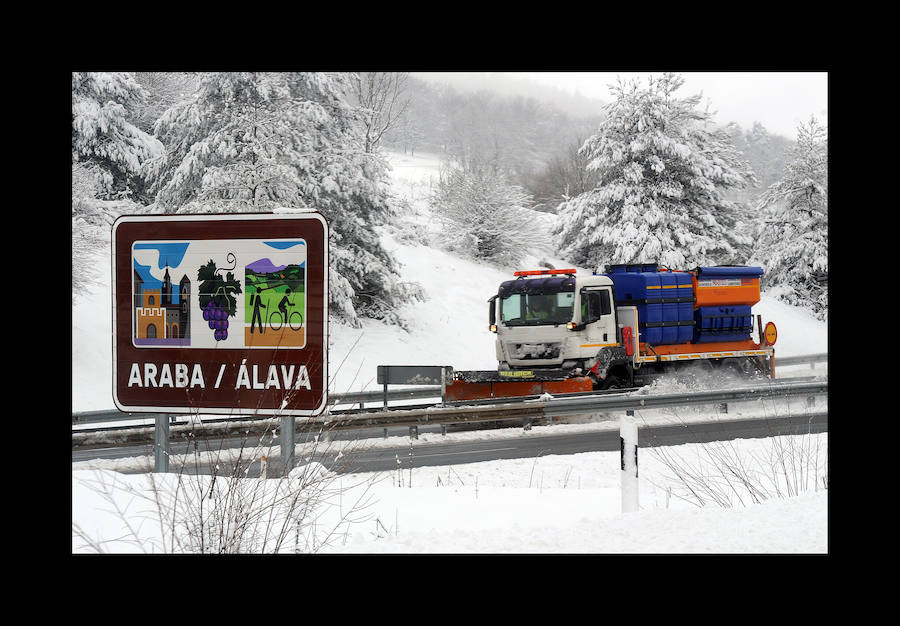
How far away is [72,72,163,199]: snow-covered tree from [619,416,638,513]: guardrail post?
89.5 feet

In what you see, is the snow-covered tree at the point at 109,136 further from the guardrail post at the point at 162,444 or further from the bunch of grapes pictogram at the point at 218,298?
the bunch of grapes pictogram at the point at 218,298

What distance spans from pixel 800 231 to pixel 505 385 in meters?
31.0

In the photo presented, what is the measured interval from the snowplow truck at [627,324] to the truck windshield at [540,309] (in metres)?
0.02

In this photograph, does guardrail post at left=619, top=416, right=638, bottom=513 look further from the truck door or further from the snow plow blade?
the truck door

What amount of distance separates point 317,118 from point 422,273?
11.6 meters

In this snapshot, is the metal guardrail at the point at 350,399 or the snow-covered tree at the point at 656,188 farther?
the snow-covered tree at the point at 656,188

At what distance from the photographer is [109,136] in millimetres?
31375

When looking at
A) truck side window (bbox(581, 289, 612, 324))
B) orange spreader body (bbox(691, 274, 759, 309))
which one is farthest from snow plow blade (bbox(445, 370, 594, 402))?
orange spreader body (bbox(691, 274, 759, 309))

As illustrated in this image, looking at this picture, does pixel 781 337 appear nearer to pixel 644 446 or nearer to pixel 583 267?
pixel 583 267

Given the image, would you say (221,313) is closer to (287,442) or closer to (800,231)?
(287,442)

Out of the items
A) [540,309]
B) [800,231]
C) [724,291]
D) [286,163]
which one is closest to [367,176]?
[286,163]

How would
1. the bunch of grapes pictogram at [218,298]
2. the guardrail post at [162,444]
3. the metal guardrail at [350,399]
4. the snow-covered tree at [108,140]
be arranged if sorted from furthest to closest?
1. the snow-covered tree at [108,140]
2. the metal guardrail at [350,399]
3. the guardrail post at [162,444]
4. the bunch of grapes pictogram at [218,298]

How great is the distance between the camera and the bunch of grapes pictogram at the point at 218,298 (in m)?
6.44

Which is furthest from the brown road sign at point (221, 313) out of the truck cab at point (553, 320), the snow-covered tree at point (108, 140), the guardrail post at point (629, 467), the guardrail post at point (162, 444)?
the snow-covered tree at point (108, 140)
